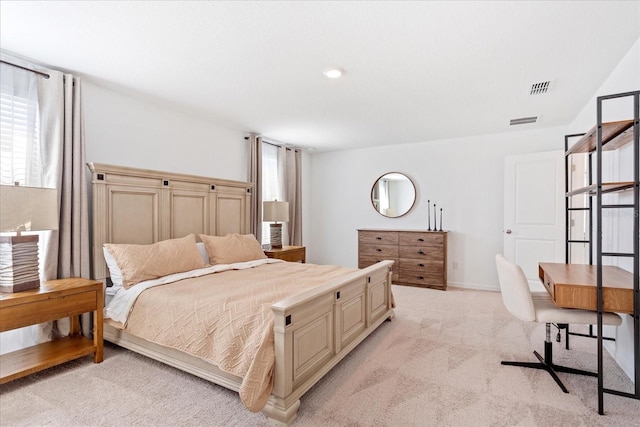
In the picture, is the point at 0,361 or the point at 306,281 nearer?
the point at 0,361

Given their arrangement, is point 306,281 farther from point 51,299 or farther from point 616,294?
point 616,294

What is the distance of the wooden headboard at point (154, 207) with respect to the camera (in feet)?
9.43

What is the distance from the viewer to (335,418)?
181 cm

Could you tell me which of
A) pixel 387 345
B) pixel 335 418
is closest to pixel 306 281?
pixel 387 345

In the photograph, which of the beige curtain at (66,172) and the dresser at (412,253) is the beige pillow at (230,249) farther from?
the dresser at (412,253)

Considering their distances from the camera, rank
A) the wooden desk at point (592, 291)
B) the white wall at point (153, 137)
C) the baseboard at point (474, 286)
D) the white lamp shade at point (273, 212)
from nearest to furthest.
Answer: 1. the wooden desk at point (592, 291)
2. the white wall at point (153, 137)
3. the white lamp shade at point (273, 212)
4. the baseboard at point (474, 286)

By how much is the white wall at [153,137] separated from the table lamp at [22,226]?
3.07 ft

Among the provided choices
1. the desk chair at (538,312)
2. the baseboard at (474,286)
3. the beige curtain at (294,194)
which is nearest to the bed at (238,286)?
the desk chair at (538,312)

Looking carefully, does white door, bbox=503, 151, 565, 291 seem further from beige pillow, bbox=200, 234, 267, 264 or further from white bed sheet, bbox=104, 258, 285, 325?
Result: white bed sheet, bbox=104, 258, 285, 325

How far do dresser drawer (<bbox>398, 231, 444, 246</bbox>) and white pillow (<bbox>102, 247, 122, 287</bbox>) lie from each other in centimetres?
383

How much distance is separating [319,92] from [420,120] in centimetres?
164

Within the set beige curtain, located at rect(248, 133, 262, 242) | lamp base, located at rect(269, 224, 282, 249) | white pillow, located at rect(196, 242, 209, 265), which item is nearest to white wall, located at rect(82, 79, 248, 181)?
beige curtain, located at rect(248, 133, 262, 242)

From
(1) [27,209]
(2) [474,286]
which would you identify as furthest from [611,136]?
(1) [27,209]

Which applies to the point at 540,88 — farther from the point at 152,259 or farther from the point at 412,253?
the point at 152,259
